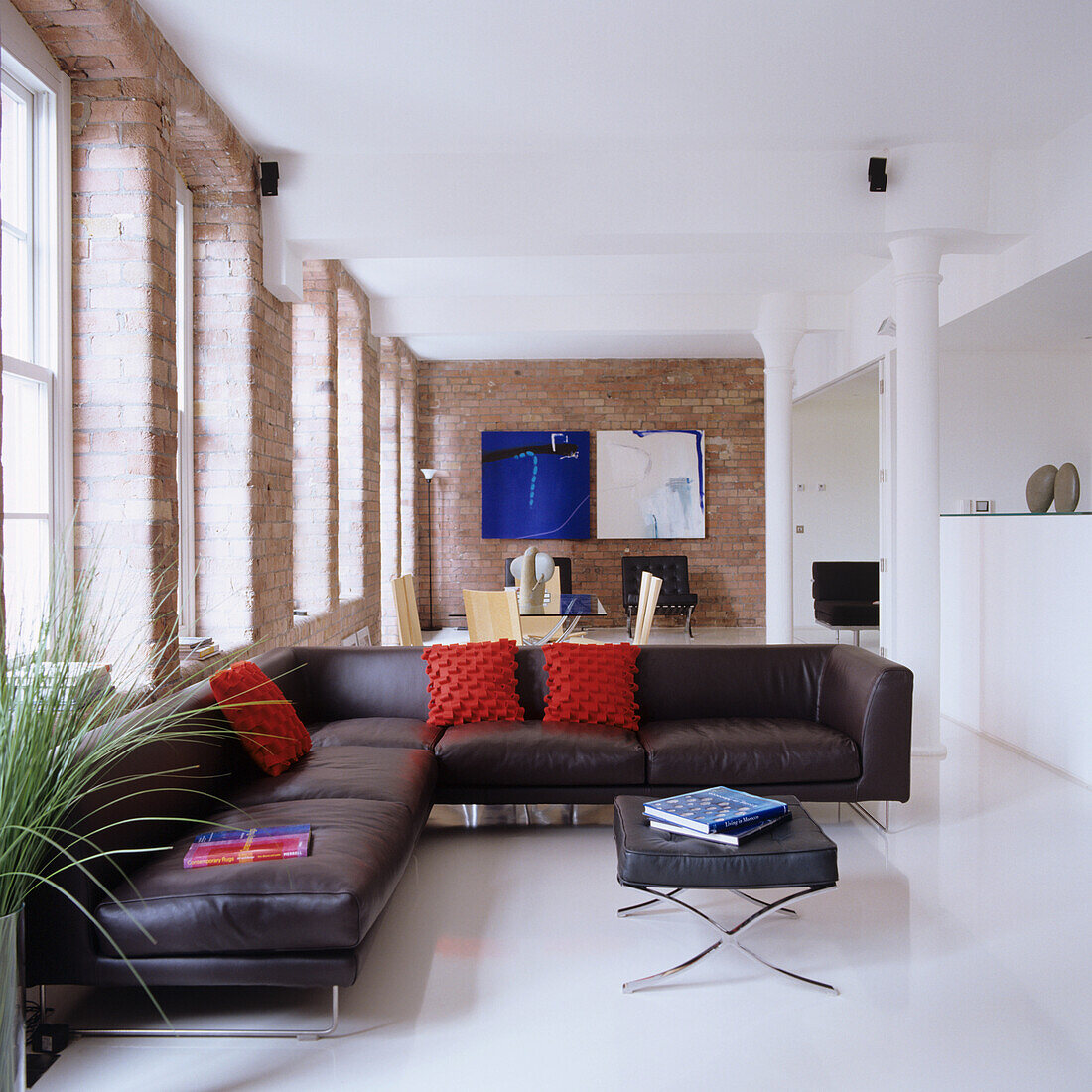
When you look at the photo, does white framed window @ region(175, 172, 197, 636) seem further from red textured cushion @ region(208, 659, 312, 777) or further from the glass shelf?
the glass shelf

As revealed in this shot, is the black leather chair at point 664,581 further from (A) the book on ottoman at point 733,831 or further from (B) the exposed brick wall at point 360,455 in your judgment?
(A) the book on ottoman at point 733,831

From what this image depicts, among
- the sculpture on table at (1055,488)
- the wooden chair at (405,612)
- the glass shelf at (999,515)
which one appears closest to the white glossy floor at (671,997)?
the glass shelf at (999,515)

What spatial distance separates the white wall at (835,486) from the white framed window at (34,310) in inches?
347

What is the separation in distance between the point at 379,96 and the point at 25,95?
1478mm

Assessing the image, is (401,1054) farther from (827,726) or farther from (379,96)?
(379,96)

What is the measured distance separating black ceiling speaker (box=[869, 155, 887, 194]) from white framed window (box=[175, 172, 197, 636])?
138 inches

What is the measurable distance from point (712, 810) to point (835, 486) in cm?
896

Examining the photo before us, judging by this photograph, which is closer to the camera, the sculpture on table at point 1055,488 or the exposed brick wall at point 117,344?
the exposed brick wall at point 117,344

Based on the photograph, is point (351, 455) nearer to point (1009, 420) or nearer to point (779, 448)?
point (779, 448)

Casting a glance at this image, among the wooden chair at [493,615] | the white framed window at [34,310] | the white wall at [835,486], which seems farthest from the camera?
the white wall at [835,486]

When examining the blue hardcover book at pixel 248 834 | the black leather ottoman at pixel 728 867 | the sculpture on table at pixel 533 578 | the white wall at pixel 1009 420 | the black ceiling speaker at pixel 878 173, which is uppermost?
the black ceiling speaker at pixel 878 173

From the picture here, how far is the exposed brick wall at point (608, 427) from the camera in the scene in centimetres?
1129

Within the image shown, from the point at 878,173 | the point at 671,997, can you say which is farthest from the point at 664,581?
the point at 671,997

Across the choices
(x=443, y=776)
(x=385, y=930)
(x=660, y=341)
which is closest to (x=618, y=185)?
(x=443, y=776)
